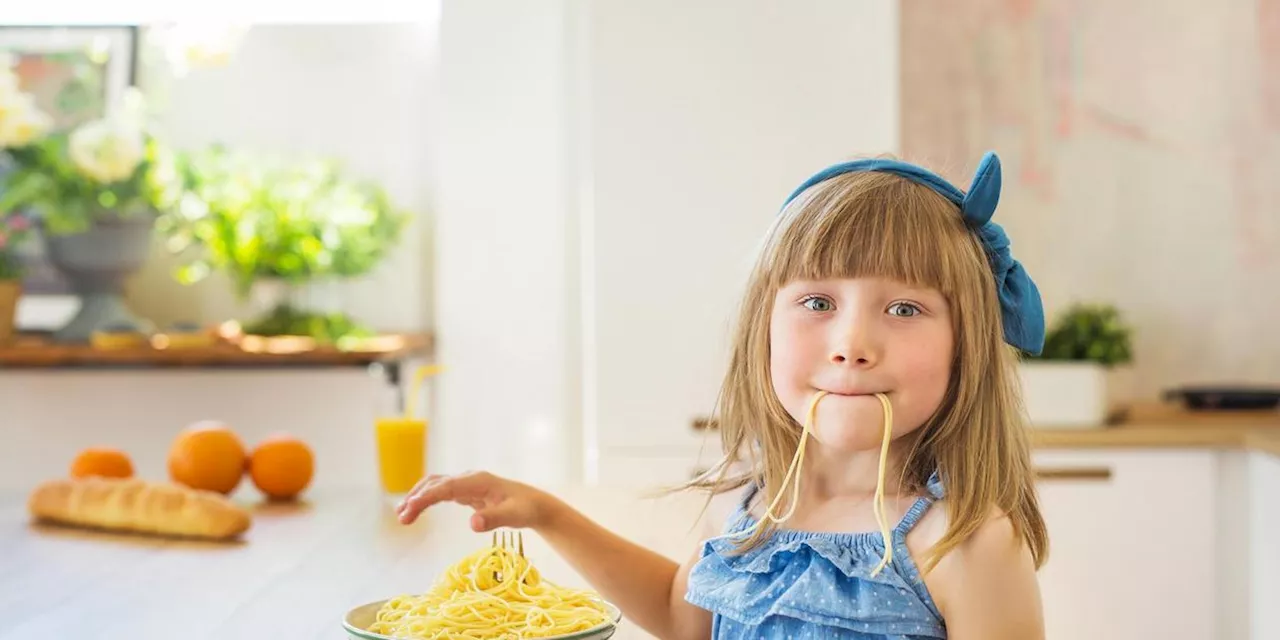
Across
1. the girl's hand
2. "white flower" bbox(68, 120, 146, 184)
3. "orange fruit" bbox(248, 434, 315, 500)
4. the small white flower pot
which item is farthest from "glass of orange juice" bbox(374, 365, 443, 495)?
"white flower" bbox(68, 120, 146, 184)

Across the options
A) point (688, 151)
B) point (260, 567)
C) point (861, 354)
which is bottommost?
point (260, 567)

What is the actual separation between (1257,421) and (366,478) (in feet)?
6.66

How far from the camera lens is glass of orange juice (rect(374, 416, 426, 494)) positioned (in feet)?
6.66

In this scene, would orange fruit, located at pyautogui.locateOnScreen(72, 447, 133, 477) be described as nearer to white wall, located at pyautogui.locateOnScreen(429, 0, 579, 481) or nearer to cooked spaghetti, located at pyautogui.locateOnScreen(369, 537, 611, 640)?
cooked spaghetti, located at pyautogui.locateOnScreen(369, 537, 611, 640)

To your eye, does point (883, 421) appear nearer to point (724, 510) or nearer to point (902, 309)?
point (902, 309)

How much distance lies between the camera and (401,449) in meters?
2.04

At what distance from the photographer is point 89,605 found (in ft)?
4.43

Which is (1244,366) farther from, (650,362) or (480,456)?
(480,456)

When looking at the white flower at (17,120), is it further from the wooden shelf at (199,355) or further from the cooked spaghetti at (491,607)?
the cooked spaghetti at (491,607)

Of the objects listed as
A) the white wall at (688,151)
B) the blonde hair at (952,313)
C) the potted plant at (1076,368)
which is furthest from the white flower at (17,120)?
the blonde hair at (952,313)

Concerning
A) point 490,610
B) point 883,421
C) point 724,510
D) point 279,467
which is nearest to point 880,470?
point 883,421

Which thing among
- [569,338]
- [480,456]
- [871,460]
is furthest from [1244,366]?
[871,460]

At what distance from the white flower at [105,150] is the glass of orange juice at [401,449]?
1.63 m

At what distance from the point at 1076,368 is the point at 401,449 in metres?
1.50
